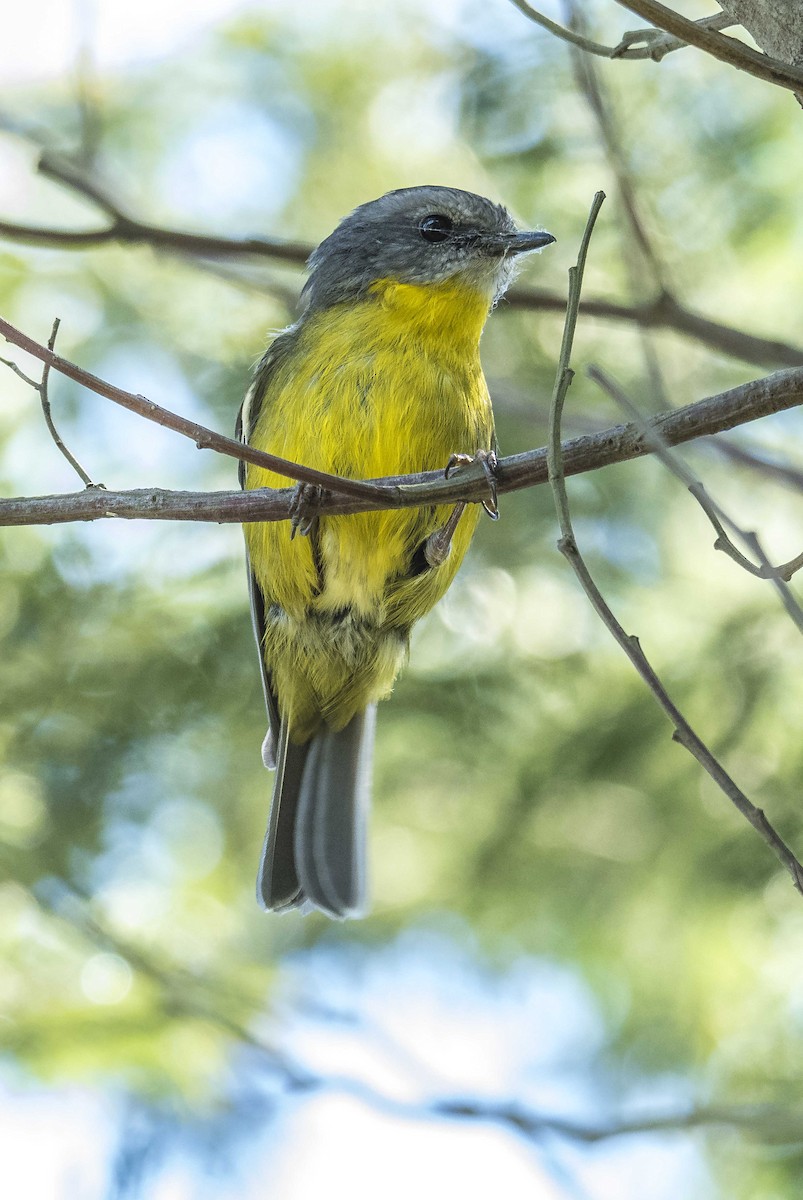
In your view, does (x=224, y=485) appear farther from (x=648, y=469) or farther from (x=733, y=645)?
(x=733, y=645)

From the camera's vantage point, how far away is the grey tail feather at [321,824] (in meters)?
4.58

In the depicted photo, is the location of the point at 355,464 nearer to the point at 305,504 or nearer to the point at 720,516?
the point at 305,504

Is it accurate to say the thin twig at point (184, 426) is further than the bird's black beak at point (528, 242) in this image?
No

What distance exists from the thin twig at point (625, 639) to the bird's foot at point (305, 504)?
56cm

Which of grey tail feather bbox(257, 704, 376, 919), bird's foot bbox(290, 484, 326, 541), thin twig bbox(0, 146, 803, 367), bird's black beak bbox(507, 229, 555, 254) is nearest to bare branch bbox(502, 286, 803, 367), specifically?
thin twig bbox(0, 146, 803, 367)

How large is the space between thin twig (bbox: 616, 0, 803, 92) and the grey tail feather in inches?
117

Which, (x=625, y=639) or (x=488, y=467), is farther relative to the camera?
(x=488, y=467)

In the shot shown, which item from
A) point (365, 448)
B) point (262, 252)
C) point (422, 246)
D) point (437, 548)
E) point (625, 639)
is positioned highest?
point (262, 252)

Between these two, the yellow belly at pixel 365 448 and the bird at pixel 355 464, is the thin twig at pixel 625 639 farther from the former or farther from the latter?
the yellow belly at pixel 365 448

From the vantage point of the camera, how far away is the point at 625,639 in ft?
7.97

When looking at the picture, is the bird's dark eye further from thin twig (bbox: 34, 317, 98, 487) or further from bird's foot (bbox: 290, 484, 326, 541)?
thin twig (bbox: 34, 317, 98, 487)

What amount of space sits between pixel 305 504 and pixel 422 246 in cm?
185

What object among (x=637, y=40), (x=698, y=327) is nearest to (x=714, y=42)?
(x=637, y=40)

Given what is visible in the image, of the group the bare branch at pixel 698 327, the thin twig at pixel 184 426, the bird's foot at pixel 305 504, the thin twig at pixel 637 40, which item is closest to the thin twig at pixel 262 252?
the bare branch at pixel 698 327
